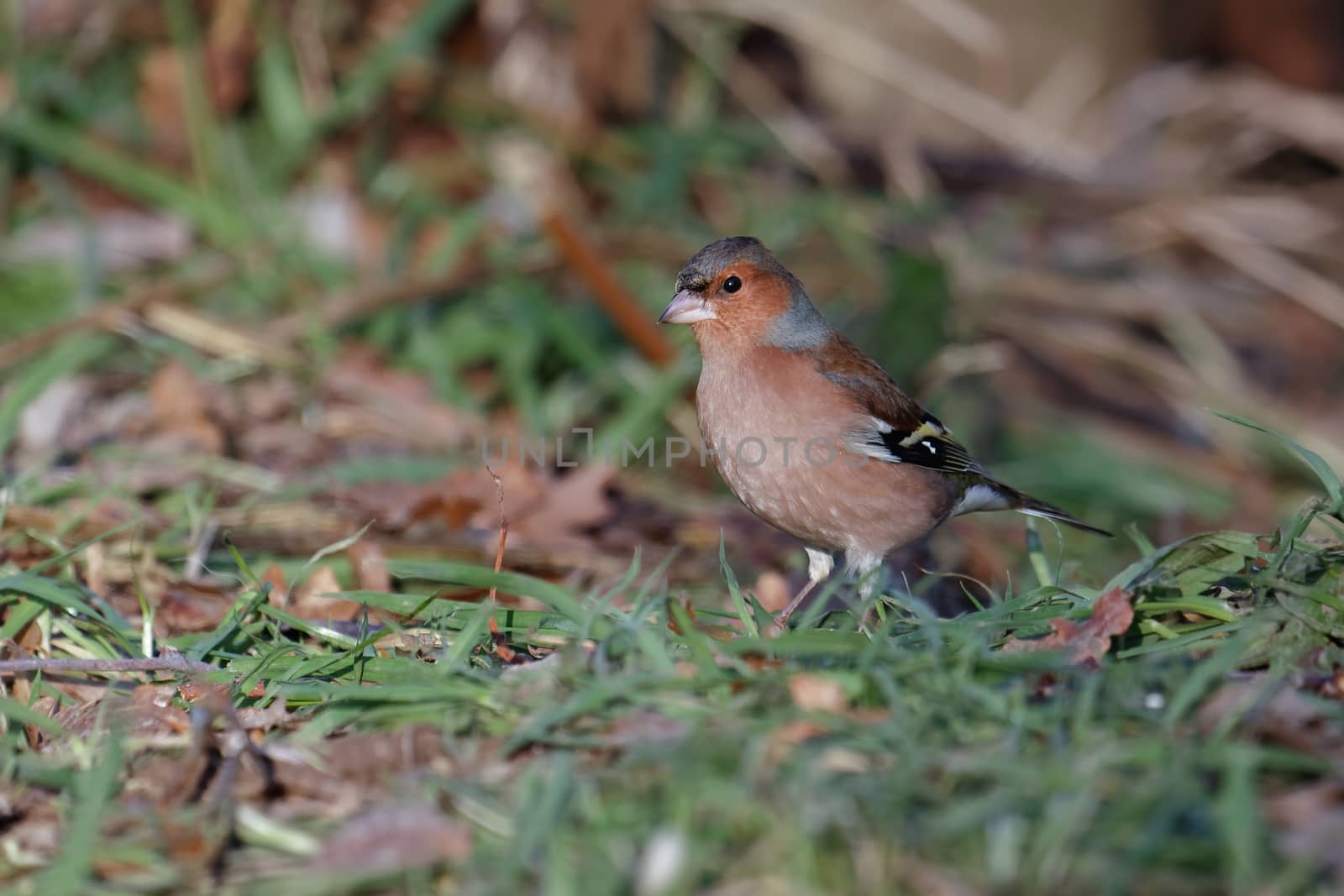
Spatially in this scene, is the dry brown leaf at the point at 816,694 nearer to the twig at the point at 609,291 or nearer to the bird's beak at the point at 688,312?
the bird's beak at the point at 688,312

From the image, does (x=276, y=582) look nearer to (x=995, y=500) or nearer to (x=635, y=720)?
(x=635, y=720)

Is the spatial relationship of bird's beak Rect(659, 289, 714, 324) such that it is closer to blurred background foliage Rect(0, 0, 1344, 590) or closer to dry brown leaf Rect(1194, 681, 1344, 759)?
blurred background foliage Rect(0, 0, 1344, 590)

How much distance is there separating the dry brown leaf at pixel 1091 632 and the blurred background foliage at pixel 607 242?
2.03 meters

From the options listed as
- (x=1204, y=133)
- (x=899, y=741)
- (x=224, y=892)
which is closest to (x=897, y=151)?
(x=1204, y=133)

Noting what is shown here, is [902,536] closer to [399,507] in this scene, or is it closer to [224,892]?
[399,507]

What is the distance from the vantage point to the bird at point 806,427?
4.03 meters

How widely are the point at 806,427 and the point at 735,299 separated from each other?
522 millimetres

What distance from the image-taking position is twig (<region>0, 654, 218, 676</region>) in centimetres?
305

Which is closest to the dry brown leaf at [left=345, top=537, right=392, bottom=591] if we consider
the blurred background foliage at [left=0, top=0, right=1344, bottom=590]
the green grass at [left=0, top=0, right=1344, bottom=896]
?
the green grass at [left=0, top=0, right=1344, bottom=896]

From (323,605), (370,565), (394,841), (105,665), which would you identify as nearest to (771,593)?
(370,565)

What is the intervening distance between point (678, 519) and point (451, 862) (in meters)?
2.99

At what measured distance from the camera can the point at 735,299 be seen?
14.1ft

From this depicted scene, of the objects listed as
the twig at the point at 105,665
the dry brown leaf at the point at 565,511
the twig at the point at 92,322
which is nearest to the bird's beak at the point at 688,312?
the dry brown leaf at the point at 565,511
